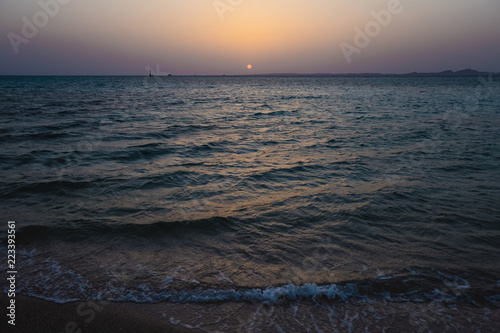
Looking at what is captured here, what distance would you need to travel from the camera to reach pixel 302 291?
4215mm

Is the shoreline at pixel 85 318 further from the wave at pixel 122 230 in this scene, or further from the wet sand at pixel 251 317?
the wave at pixel 122 230

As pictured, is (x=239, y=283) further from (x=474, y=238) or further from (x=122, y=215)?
(x=474, y=238)

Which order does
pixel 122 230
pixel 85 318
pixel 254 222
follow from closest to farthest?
pixel 85 318 < pixel 122 230 < pixel 254 222

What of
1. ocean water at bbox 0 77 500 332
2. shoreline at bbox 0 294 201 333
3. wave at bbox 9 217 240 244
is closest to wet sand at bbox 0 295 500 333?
shoreline at bbox 0 294 201 333

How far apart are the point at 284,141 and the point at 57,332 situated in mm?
12787

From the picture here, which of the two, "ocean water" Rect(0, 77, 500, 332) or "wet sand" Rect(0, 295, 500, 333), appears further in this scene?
"ocean water" Rect(0, 77, 500, 332)

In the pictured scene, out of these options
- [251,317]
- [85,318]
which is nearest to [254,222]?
[251,317]

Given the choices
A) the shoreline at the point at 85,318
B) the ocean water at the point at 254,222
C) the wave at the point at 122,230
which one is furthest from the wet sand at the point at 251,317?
the wave at the point at 122,230

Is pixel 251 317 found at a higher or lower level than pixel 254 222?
lower

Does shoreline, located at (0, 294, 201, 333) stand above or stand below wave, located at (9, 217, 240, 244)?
below

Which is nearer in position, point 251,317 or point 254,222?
point 251,317

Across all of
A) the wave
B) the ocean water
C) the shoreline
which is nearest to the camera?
the shoreline

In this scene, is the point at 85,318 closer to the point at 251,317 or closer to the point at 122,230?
the point at 251,317

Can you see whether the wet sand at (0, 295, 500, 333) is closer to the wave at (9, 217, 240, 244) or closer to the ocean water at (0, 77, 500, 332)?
the ocean water at (0, 77, 500, 332)
